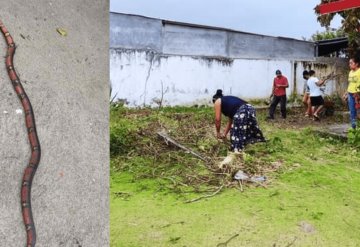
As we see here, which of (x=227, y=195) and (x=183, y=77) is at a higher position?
(x=183, y=77)

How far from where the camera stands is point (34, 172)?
185 centimetres

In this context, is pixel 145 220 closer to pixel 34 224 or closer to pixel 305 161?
pixel 34 224

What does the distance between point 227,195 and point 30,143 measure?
2965 millimetres

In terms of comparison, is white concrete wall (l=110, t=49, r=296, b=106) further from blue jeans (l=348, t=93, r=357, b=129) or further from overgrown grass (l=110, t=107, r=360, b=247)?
blue jeans (l=348, t=93, r=357, b=129)

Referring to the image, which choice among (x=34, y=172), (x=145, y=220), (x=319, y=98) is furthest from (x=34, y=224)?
(x=319, y=98)

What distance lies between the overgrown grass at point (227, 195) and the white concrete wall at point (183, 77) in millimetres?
5933

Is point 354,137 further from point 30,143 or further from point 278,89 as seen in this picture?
point 30,143

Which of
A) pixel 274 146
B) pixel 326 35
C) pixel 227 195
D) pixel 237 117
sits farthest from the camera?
pixel 326 35

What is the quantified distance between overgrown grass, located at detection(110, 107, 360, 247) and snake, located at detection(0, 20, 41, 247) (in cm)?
162

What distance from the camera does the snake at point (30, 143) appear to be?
1812 mm

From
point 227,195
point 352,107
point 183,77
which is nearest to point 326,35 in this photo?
point 183,77

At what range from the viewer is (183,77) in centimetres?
1396

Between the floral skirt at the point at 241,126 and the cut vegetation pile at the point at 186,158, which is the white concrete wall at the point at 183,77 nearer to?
the cut vegetation pile at the point at 186,158

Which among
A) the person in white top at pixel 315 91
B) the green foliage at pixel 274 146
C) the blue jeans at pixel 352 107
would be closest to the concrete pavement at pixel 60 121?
the green foliage at pixel 274 146
